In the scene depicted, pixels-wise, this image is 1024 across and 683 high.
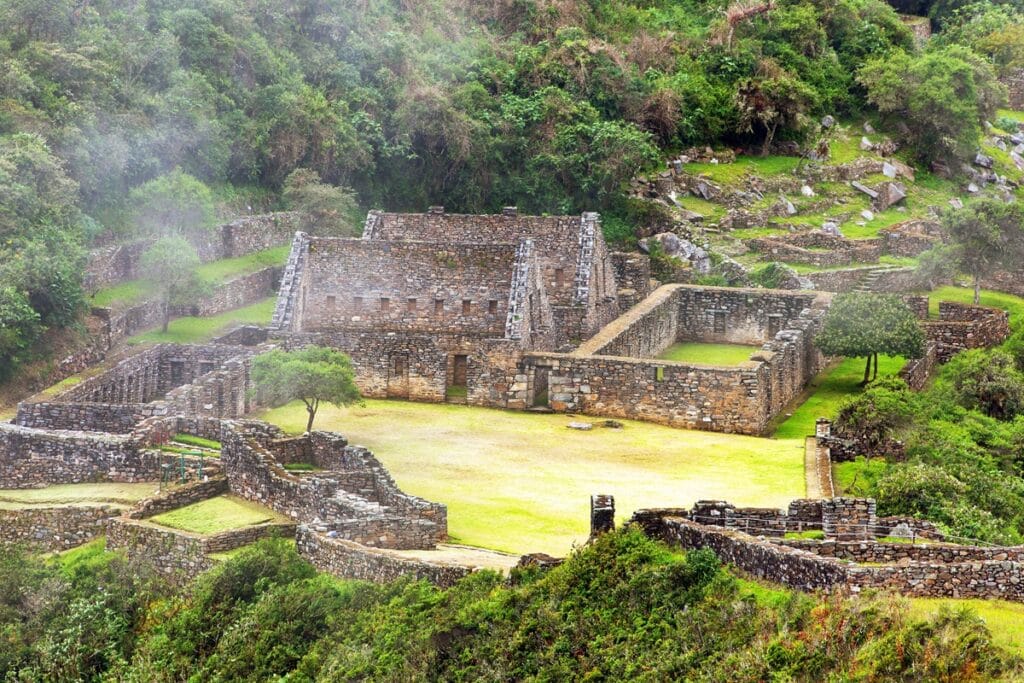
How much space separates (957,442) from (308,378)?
14.2 m

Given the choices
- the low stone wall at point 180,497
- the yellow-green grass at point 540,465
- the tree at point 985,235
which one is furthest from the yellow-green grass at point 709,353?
the low stone wall at point 180,497

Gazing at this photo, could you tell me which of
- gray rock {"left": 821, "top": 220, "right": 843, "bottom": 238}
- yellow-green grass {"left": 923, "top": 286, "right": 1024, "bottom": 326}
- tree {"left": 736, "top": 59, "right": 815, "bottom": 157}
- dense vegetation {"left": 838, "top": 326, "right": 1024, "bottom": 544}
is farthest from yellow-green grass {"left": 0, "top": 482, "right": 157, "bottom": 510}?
tree {"left": 736, "top": 59, "right": 815, "bottom": 157}

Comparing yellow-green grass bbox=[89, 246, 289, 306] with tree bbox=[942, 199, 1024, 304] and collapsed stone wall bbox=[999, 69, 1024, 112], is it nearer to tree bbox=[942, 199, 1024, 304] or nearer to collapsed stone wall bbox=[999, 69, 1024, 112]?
tree bbox=[942, 199, 1024, 304]

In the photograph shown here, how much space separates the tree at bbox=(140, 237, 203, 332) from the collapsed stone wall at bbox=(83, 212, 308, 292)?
893mm

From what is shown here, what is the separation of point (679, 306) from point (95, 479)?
24.5 meters

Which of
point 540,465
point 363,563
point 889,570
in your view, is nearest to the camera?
point 889,570

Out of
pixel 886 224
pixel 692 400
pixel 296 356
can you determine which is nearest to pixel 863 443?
pixel 692 400

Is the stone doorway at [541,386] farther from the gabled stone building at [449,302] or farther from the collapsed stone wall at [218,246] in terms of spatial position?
the collapsed stone wall at [218,246]

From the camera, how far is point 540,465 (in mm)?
44938

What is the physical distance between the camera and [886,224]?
72438 mm

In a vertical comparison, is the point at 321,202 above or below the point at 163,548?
above

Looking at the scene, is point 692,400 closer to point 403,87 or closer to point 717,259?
point 717,259

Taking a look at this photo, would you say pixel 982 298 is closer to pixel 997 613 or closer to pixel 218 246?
pixel 218 246

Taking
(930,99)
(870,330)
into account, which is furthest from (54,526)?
(930,99)
